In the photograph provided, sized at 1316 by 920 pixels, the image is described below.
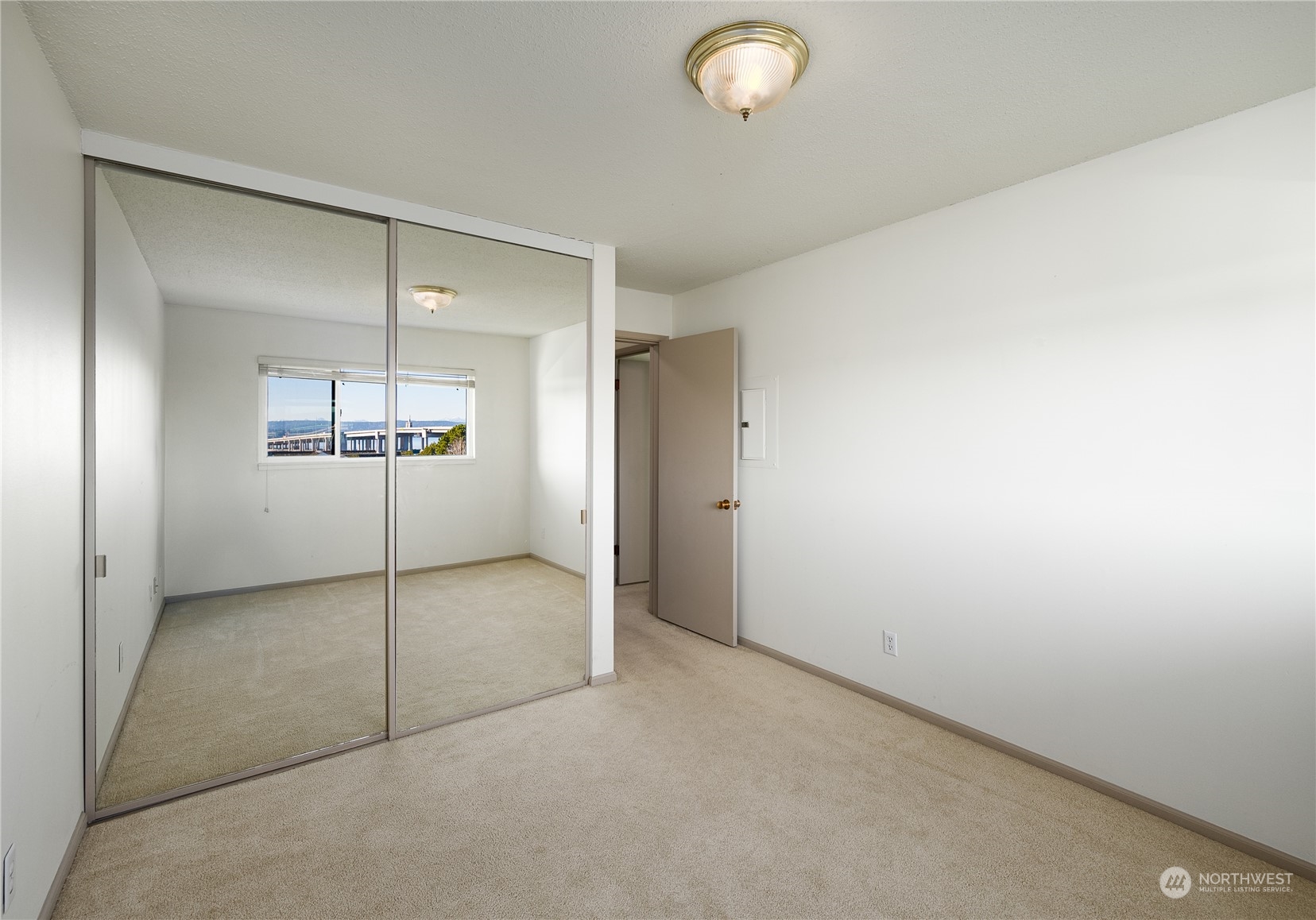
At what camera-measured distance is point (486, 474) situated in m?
3.21

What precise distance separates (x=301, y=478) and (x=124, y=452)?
1.99 feet

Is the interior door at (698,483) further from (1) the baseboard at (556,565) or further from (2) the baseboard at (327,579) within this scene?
(2) the baseboard at (327,579)

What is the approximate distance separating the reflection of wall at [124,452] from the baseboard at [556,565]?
5.40 feet

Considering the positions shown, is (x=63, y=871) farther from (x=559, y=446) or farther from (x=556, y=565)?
(x=559, y=446)

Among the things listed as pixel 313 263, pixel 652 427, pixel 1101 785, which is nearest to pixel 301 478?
pixel 313 263

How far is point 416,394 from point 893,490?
249 cm

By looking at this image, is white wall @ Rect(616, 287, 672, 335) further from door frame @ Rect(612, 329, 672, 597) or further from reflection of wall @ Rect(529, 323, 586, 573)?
reflection of wall @ Rect(529, 323, 586, 573)

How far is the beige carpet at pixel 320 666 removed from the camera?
248 cm

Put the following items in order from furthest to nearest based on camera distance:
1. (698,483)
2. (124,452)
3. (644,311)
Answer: (644,311) < (698,483) < (124,452)

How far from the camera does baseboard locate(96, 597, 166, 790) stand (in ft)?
7.48

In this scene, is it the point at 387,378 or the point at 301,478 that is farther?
the point at 387,378

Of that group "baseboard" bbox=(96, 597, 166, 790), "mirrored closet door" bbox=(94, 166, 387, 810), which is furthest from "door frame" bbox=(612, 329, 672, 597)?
"baseboard" bbox=(96, 597, 166, 790)

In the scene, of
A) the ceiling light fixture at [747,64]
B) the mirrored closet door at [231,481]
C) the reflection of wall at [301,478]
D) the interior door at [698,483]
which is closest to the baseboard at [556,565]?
the reflection of wall at [301,478]

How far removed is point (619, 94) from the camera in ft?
6.51
